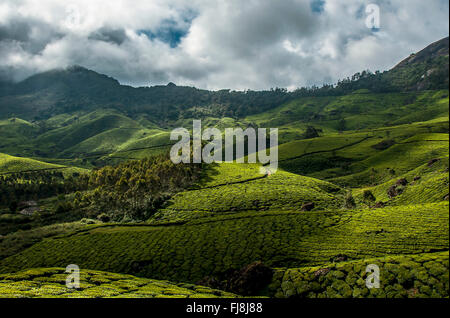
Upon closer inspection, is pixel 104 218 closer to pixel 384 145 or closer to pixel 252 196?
pixel 252 196

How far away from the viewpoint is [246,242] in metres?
57.1

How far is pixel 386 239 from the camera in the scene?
45.2 meters

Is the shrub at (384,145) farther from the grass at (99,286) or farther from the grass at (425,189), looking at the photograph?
the grass at (99,286)

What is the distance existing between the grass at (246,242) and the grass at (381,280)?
711cm

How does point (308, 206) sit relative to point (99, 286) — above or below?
above

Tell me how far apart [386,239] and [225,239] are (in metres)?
32.9

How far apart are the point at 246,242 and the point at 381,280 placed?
29154 millimetres

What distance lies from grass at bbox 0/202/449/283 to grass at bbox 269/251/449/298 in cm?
711

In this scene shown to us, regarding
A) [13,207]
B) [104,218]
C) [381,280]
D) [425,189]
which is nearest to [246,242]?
[381,280]

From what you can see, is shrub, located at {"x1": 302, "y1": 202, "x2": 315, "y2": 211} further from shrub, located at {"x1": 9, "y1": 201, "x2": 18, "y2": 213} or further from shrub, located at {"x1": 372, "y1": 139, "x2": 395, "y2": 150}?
shrub, located at {"x1": 9, "y1": 201, "x2": 18, "y2": 213}

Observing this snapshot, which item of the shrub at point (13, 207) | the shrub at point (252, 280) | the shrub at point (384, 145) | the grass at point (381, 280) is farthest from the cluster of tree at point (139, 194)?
the shrub at point (384, 145)

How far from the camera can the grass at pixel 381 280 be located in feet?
98.9
